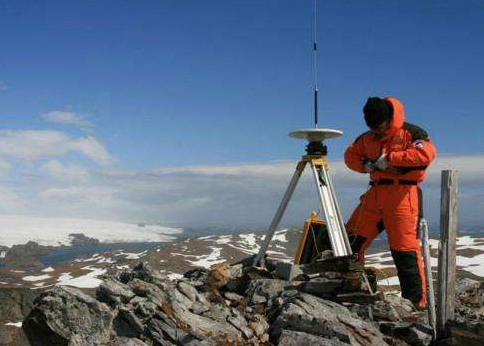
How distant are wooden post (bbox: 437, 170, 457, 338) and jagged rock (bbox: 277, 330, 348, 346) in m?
2.00

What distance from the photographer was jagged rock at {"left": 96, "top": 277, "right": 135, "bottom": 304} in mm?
8369

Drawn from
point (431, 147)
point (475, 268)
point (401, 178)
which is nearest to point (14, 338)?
point (401, 178)

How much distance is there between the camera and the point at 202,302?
903 centimetres

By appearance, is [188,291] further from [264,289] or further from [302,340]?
[302,340]

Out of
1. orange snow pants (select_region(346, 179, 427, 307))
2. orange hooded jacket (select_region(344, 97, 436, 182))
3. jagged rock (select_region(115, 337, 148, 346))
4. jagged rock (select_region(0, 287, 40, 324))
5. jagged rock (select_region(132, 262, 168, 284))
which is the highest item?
orange hooded jacket (select_region(344, 97, 436, 182))

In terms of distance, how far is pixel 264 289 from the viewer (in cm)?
942

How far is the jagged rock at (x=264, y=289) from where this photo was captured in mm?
9203

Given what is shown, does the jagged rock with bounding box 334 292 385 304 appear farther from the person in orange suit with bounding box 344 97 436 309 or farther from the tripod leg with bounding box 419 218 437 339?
the tripod leg with bounding box 419 218 437 339

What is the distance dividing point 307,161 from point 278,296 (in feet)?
9.66

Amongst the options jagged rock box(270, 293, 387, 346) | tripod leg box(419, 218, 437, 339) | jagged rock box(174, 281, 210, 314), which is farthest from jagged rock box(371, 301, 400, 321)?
jagged rock box(174, 281, 210, 314)

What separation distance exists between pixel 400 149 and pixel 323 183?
1.74m

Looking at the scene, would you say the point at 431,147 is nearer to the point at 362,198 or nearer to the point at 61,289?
the point at 362,198

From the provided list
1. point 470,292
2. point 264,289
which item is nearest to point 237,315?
point 264,289

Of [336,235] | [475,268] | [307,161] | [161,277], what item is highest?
[307,161]
